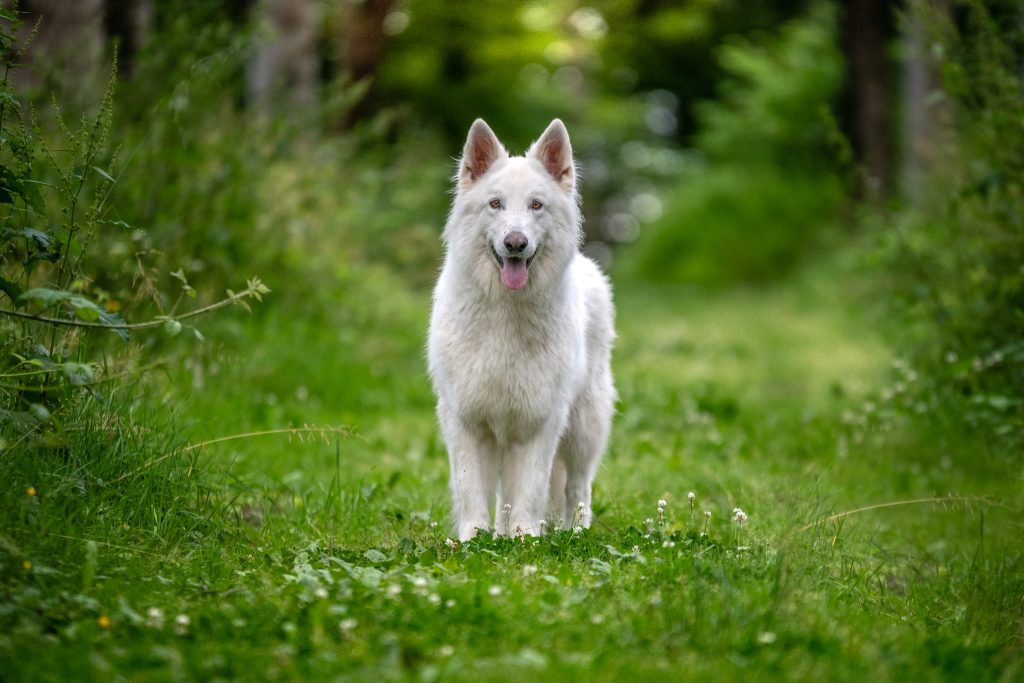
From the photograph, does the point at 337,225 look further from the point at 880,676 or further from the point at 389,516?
the point at 880,676

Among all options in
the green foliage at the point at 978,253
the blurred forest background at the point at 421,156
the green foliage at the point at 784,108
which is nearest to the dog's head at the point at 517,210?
the blurred forest background at the point at 421,156

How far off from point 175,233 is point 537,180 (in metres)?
3.52

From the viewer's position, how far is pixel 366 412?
335 inches

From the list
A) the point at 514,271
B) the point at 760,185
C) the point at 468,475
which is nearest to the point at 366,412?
the point at 468,475

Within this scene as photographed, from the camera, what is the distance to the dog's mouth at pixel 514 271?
16.5 ft

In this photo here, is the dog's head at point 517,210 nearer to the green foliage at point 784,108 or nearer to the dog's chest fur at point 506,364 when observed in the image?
the dog's chest fur at point 506,364

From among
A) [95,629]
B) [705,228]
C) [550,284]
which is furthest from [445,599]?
[705,228]

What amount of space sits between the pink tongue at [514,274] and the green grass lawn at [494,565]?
3.29 feet

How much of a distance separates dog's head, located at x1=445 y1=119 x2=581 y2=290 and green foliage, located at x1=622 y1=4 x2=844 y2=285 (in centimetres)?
1685

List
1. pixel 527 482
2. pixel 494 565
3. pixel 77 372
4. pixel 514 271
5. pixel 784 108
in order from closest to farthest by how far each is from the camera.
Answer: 1. pixel 77 372
2. pixel 494 565
3. pixel 514 271
4. pixel 527 482
5. pixel 784 108

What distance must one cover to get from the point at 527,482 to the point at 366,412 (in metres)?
3.52

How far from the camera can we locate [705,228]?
76.2ft

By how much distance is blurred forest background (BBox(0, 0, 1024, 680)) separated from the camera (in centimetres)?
358

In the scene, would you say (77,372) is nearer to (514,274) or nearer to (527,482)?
(514,274)
